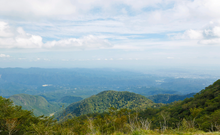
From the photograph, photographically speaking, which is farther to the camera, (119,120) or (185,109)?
(185,109)

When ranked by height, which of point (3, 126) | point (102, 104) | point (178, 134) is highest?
point (178, 134)

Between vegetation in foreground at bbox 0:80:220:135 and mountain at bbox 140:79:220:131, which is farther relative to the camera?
mountain at bbox 140:79:220:131

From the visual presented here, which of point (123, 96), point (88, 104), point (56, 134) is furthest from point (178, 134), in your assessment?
point (123, 96)

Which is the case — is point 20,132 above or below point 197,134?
below

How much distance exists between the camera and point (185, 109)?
164ft

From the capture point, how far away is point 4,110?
1969 cm

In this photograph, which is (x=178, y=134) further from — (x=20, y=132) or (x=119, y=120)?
(x=20, y=132)

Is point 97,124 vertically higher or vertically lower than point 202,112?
higher

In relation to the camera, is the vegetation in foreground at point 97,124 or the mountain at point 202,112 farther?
the mountain at point 202,112

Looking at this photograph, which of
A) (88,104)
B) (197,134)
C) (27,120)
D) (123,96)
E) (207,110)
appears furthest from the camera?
(123,96)

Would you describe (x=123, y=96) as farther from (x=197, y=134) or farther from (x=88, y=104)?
(x=197, y=134)

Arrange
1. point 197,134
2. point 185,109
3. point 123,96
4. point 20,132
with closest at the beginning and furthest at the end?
point 197,134, point 20,132, point 185,109, point 123,96

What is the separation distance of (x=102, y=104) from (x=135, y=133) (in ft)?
623

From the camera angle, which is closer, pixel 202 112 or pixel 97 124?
pixel 97 124
